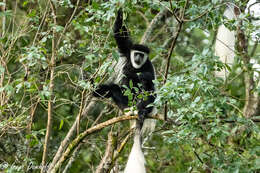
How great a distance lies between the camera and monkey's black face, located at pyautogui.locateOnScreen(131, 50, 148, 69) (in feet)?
12.1

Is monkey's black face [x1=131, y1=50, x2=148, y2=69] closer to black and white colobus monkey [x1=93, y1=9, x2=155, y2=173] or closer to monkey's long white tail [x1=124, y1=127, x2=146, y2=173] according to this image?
black and white colobus monkey [x1=93, y1=9, x2=155, y2=173]

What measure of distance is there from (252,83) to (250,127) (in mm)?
1416

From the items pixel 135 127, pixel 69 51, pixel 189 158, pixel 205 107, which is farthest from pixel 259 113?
pixel 69 51

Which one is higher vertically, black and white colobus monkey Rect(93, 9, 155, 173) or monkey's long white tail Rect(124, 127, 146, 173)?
black and white colobus monkey Rect(93, 9, 155, 173)

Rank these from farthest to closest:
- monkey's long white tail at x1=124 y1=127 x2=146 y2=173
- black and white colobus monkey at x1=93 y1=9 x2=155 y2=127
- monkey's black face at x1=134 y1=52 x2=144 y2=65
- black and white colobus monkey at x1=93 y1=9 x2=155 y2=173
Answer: monkey's black face at x1=134 y1=52 x2=144 y2=65
black and white colobus monkey at x1=93 y1=9 x2=155 y2=127
black and white colobus monkey at x1=93 y1=9 x2=155 y2=173
monkey's long white tail at x1=124 y1=127 x2=146 y2=173

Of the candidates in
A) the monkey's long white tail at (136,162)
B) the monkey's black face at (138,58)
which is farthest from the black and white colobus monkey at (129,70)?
the monkey's long white tail at (136,162)

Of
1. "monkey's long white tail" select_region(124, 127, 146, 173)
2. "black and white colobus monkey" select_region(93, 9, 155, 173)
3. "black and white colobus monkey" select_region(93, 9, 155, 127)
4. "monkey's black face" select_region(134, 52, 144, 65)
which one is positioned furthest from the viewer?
"monkey's black face" select_region(134, 52, 144, 65)

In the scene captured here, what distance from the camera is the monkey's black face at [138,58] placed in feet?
12.1

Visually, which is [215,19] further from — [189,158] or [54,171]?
[189,158]

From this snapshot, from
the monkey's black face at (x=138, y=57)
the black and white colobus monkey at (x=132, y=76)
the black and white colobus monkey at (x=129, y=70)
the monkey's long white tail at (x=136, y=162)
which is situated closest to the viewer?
the monkey's long white tail at (x=136, y=162)

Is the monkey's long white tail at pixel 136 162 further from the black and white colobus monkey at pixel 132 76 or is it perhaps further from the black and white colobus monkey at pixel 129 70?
the black and white colobus monkey at pixel 129 70

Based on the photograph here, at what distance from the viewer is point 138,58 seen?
3.70 metres

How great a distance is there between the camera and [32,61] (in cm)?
224

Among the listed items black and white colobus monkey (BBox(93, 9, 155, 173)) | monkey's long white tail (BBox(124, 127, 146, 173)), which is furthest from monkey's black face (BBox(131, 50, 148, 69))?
monkey's long white tail (BBox(124, 127, 146, 173))
